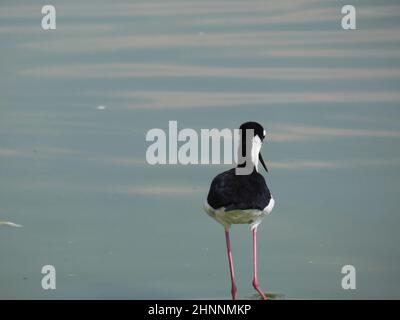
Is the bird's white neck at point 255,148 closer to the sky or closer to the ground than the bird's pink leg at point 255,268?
closer to the sky

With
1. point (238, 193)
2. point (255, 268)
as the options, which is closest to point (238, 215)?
point (238, 193)

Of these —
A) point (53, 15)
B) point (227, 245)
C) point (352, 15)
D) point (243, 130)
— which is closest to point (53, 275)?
point (227, 245)

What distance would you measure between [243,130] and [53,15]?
7.35 ft

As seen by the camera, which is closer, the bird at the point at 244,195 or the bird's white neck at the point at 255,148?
the bird at the point at 244,195

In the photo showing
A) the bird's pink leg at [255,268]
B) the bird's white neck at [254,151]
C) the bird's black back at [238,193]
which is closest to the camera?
the bird's black back at [238,193]

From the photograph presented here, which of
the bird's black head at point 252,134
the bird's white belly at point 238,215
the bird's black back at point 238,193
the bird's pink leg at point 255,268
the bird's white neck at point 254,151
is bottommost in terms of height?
the bird's pink leg at point 255,268

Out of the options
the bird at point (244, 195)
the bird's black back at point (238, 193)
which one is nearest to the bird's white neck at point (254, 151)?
the bird at point (244, 195)

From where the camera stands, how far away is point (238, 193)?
14.7ft

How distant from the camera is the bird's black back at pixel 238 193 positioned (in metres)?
4.45

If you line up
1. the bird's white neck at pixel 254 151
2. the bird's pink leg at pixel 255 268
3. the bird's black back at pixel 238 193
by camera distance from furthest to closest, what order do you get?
the bird's white neck at pixel 254 151 → the bird's pink leg at pixel 255 268 → the bird's black back at pixel 238 193

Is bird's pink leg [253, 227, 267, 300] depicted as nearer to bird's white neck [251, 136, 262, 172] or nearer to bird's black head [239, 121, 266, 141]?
bird's white neck [251, 136, 262, 172]

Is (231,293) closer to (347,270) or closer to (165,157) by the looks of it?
(347,270)

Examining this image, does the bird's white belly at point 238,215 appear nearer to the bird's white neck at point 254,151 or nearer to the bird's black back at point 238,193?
the bird's black back at point 238,193

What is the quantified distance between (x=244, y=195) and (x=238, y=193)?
32 millimetres
